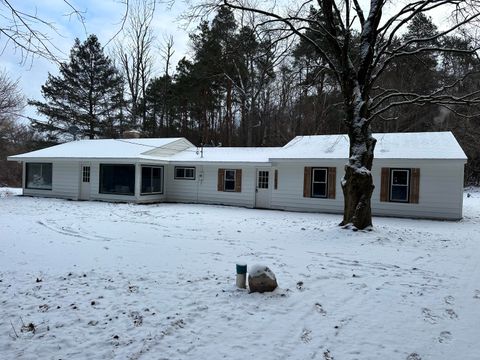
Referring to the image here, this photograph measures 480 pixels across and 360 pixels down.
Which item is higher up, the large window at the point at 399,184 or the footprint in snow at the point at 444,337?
the large window at the point at 399,184

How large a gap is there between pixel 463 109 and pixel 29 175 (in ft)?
90.2

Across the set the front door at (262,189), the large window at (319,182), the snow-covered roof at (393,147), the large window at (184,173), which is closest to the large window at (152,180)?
the large window at (184,173)

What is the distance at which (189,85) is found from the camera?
95.5 ft

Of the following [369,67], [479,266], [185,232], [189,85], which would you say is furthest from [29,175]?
[479,266]

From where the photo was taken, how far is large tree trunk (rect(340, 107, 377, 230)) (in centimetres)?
1050

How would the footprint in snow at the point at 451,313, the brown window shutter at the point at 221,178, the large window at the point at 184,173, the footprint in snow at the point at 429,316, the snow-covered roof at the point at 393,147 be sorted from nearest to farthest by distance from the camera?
1. the footprint in snow at the point at 429,316
2. the footprint in snow at the point at 451,313
3. the snow-covered roof at the point at 393,147
4. the brown window shutter at the point at 221,178
5. the large window at the point at 184,173

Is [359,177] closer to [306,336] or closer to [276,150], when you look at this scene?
[306,336]

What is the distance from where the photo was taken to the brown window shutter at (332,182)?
15.8 metres

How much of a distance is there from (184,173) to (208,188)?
1.71 m

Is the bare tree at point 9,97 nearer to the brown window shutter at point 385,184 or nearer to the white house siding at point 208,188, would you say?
the white house siding at point 208,188

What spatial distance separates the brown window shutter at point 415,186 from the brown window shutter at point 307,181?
4042mm

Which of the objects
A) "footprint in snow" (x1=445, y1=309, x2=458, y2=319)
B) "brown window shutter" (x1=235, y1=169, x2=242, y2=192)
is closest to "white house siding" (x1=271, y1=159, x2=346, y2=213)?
"brown window shutter" (x1=235, y1=169, x2=242, y2=192)

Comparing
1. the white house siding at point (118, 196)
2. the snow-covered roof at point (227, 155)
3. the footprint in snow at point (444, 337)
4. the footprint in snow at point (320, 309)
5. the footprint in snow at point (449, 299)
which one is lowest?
the footprint in snow at point (320, 309)

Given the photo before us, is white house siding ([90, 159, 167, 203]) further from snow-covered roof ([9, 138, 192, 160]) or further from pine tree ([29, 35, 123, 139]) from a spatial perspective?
pine tree ([29, 35, 123, 139])
